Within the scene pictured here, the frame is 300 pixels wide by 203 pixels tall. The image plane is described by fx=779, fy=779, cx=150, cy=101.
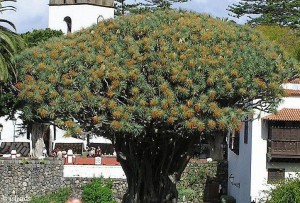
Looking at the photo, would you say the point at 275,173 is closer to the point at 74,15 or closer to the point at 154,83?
the point at 154,83

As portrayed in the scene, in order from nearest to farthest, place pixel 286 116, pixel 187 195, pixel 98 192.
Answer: pixel 286 116 < pixel 98 192 < pixel 187 195

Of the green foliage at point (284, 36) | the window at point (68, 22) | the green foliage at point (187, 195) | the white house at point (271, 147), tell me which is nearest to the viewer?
the white house at point (271, 147)

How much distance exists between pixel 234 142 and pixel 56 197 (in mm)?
9332

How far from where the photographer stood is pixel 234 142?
128ft

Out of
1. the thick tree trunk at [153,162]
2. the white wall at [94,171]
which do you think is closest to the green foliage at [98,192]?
the white wall at [94,171]

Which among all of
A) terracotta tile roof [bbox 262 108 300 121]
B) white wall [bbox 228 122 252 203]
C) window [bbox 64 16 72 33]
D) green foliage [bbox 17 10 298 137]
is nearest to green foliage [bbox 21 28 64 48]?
window [bbox 64 16 72 33]

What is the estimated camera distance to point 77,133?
20359 millimetres

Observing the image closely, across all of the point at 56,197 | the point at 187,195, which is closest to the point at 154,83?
the point at 56,197

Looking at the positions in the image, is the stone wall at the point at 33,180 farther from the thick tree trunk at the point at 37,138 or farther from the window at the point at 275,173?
the window at the point at 275,173

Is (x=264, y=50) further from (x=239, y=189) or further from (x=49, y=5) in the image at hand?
(x=49, y=5)

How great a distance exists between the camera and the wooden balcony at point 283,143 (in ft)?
112

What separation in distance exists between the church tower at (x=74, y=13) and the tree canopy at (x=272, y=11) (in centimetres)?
1094

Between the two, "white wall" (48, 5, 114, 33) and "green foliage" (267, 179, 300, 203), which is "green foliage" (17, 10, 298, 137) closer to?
"green foliage" (267, 179, 300, 203)

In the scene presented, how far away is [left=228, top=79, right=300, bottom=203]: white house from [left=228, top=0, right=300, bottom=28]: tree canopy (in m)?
25.1
